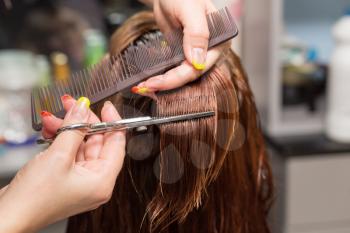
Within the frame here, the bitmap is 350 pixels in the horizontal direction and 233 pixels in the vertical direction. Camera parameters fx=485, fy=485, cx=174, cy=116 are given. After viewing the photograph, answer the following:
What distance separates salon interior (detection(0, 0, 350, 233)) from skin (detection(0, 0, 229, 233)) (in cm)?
81

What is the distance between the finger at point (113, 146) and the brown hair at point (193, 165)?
0.27ft

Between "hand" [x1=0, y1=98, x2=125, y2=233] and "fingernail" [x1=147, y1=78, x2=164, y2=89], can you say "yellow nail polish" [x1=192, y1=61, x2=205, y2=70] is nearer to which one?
"fingernail" [x1=147, y1=78, x2=164, y2=89]

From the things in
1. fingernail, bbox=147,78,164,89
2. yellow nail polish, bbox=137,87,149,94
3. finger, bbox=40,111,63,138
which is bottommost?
finger, bbox=40,111,63,138

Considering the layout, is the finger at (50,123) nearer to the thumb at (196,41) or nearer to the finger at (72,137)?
the finger at (72,137)

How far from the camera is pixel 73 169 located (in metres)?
0.60

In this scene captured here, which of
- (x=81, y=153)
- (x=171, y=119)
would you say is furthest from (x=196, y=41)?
(x=81, y=153)

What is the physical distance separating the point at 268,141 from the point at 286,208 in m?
0.24

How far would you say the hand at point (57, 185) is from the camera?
1.83ft

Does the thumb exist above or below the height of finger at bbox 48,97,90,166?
above

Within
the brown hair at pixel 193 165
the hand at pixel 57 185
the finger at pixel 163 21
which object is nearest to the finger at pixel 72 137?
the hand at pixel 57 185

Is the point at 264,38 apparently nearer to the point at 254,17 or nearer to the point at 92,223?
the point at 254,17

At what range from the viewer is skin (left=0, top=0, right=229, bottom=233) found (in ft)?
1.84

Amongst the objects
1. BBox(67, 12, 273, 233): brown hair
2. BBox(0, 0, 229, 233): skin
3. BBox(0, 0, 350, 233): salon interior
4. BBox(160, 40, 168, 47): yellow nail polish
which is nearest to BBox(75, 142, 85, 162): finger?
BBox(0, 0, 229, 233): skin

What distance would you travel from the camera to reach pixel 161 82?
724mm
